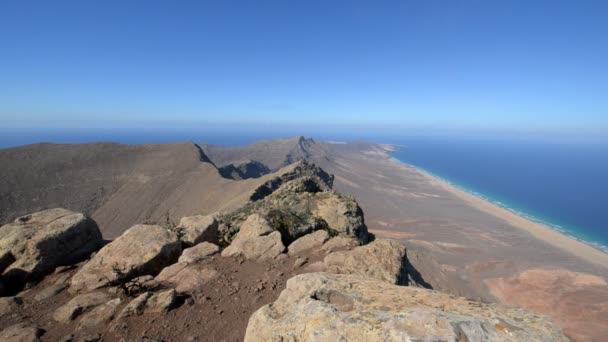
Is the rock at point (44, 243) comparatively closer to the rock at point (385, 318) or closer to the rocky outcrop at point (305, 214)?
the rocky outcrop at point (305, 214)

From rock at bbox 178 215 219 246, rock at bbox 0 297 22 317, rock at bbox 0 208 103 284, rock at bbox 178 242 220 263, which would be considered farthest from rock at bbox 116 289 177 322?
rock at bbox 0 208 103 284

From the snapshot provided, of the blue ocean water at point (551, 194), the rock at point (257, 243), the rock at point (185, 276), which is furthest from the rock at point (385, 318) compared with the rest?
the blue ocean water at point (551, 194)

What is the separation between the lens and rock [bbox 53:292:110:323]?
515 centimetres

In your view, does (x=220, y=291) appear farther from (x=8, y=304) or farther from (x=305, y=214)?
(x=305, y=214)

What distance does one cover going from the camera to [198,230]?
8820 mm

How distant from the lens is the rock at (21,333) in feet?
15.1

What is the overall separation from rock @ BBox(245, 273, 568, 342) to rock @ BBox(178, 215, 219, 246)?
5408 mm

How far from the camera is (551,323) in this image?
3.12 m

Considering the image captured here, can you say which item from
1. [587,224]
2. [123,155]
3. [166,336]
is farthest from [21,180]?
[587,224]

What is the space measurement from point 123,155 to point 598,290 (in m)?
70.6

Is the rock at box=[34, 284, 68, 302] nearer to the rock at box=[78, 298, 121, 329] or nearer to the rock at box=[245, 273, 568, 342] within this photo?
the rock at box=[78, 298, 121, 329]

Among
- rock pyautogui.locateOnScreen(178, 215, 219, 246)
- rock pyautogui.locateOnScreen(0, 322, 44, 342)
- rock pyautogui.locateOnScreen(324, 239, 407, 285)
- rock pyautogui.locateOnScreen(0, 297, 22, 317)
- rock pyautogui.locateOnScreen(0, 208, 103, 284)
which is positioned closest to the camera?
rock pyautogui.locateOnScreen(0, 322, 44, 342)

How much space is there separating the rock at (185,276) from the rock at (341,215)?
25.9 ft

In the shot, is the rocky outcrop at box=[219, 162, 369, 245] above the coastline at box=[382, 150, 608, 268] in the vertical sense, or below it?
above
